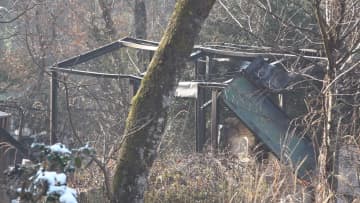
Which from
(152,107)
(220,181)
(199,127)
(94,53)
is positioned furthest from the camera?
(94,53)

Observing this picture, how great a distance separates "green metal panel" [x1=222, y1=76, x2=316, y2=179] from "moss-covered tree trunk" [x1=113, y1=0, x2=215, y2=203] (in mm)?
2296

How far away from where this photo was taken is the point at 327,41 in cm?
446

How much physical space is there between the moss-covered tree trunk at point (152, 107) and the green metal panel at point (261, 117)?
2296 mm

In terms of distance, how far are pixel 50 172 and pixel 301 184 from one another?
288 centimetres

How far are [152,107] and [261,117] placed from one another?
278 cm

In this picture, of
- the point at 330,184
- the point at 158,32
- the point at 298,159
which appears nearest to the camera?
the point at 330,184

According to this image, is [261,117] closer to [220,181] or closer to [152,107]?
[220,181]

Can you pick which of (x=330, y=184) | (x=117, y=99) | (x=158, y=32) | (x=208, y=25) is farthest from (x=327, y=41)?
(x=158, y=32)

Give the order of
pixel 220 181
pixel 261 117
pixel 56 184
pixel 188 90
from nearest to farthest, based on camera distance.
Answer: pixel 56 184 < pixel 220 181 < pixel 261 117 < pixel 188 90

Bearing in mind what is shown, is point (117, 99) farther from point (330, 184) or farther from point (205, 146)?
point (330, 184)

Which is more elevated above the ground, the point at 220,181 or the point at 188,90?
the point at 188,90

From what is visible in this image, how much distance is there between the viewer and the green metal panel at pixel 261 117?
6.43 metres

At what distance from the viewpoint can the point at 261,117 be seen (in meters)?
6.80

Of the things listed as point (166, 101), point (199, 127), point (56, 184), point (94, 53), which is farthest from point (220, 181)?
point (94, 53)
